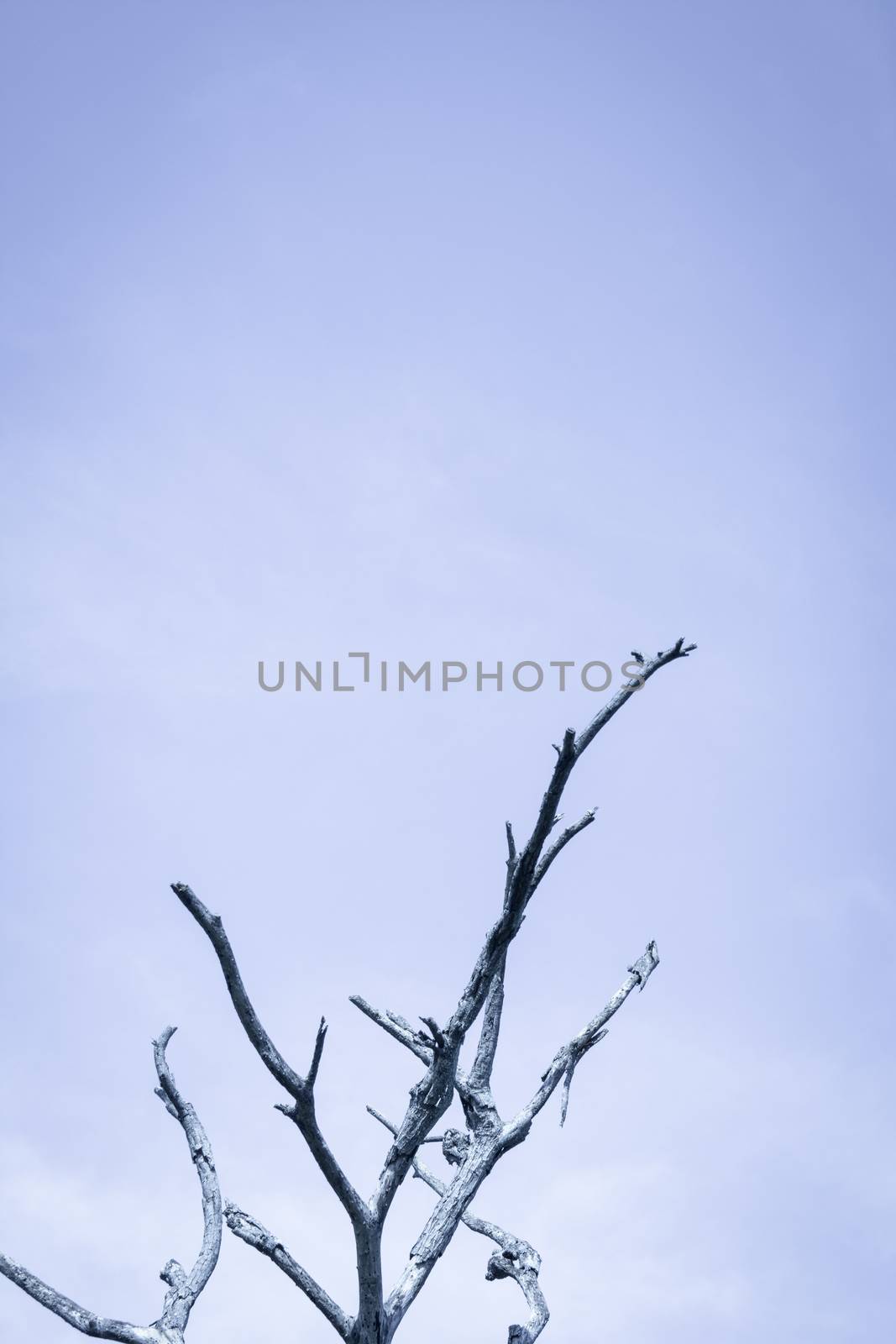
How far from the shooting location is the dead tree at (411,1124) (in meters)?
4.73

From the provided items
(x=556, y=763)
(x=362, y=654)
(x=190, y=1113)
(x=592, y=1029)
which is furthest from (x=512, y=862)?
(x=362, y=654)

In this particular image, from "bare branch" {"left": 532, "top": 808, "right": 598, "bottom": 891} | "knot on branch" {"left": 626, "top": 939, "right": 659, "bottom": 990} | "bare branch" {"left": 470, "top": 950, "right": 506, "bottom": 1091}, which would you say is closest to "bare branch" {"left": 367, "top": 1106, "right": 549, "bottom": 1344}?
"bare branch" {"left": 470, "top": 950, "right": 506, "bottom": 1091}

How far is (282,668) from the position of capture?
10727 mm

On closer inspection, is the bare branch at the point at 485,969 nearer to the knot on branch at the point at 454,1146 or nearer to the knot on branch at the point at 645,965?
the knot on branch at the point at 454,1146

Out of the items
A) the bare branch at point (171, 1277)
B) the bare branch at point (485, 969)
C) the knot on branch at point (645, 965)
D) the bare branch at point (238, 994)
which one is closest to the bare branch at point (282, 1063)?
the bare branch at point (238, 994)

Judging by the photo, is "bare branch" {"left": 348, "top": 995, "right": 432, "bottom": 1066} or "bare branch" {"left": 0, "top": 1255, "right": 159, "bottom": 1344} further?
"bare branch" {"left": 348, "top": 995, "right": 432, "bottom": 1066}

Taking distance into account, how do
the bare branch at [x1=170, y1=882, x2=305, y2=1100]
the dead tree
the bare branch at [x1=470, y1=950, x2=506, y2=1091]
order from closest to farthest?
1. the bare branch at [x1=170, y1=882, x2=305, y2=1100]
2. the dead tree
3. the bare branch at [x1=470, y1=950, x2=506, y2=1091]

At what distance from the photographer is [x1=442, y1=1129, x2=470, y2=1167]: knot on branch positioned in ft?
22.0

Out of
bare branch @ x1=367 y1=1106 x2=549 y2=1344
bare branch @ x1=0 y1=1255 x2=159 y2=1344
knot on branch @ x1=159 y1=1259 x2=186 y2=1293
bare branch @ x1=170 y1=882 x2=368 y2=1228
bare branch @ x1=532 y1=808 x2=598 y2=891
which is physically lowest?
bare branch @ x1=0 y1=1255 x2=159 y2=1344

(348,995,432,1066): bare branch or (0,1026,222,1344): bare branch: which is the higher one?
(348,995,432,1066): bare branch

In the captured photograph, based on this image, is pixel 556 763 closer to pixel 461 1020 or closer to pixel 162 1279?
pixel 461 1020

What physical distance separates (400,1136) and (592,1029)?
1466 millimetres

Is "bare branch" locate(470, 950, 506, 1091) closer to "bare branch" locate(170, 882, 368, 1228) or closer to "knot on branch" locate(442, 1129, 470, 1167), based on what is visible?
"knot on branch" locate(442, 1129, 470, 1167)

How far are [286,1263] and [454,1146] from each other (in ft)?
5.33
